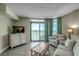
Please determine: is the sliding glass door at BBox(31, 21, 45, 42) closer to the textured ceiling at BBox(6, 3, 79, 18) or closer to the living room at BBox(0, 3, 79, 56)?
the living room at BBox(0, 3, 79, 56)

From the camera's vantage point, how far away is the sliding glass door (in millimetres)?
7945

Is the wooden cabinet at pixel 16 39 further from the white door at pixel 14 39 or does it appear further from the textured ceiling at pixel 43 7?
the textured ceiling at pixel 43 7

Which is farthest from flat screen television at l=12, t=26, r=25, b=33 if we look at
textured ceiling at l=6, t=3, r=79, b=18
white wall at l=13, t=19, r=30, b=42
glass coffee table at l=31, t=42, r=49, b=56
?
glass coffee table at l=31, t=42, r=49, b=56

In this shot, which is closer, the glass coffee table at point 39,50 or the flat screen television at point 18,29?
Result: the glass coffee table at point 39,50

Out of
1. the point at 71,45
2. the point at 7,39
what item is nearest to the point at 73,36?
the point at 71,45

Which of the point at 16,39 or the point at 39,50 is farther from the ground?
the point at 16,39

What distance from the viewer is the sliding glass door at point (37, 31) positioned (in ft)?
26.1

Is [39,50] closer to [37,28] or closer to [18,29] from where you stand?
[18,29]

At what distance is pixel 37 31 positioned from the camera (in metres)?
8.10

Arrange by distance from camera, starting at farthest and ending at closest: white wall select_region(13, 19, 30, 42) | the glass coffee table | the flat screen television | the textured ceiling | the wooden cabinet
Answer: white wall select_region(13, 19, 30, 42) < the flat screen television < the wooden cabinet < the glass coffee table < the textured ceiling

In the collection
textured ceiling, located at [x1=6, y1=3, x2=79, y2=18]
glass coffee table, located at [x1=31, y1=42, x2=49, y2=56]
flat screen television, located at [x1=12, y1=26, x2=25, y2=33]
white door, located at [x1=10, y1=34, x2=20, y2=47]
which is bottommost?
glass coffee table, located at [x1=31, y1=42, x2=49, y2=56]

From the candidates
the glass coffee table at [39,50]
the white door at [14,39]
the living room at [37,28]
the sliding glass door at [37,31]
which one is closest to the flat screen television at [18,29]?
the living room at [37,28]

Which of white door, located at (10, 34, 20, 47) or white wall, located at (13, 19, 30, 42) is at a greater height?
white wall, located at (13, 19, 30, 42)

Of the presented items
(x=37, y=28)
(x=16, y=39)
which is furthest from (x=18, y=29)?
(x=37, y=28)
